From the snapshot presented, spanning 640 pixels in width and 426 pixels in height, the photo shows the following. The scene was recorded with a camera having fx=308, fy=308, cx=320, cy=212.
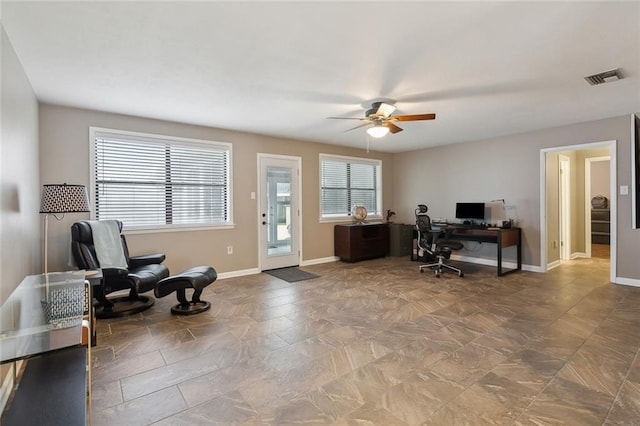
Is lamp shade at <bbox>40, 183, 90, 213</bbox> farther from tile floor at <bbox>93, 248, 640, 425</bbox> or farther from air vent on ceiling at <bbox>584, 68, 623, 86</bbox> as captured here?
air vent on ceiling at <bbox>584, 68, 623, 86</bbox>

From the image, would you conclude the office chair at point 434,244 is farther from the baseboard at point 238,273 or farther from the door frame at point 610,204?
the baseboard at point 238,273

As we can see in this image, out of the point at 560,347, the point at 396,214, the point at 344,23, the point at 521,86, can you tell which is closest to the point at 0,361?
the point at 344,23

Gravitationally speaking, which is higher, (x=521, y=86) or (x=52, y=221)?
(x=521, y=86)

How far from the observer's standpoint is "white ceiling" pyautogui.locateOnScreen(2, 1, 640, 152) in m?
1.94

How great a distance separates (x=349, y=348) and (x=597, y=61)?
3175 mm

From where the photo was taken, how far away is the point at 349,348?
2.52 metres

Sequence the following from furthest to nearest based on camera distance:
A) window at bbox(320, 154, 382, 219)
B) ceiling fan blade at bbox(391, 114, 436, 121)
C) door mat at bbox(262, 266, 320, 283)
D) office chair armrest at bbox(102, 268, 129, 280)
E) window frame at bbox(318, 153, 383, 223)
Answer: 1. window at bbox(320, 154, 382, 219)
2. window frame at bbox(318, 153, 383, 223)
3. door mat at bbox(262, 266, 320, 283)
4. ceiling fan blade at bbox(391, 114, 436, 121)
5. office chair armrest at bbox(102, 268, 129, 280)

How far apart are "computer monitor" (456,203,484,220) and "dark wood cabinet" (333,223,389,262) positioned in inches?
57.8

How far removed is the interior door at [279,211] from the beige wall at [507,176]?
9.36 feet

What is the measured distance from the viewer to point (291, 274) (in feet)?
16.7

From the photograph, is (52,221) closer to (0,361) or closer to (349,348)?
(0,361)

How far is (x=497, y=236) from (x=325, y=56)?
4.00 metres

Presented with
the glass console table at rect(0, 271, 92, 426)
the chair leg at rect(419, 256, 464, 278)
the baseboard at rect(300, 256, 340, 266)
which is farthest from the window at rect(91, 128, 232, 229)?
the chair leg at rect(419, 256, 464, 278)

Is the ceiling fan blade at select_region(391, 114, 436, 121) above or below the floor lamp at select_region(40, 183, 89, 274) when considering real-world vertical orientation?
above
